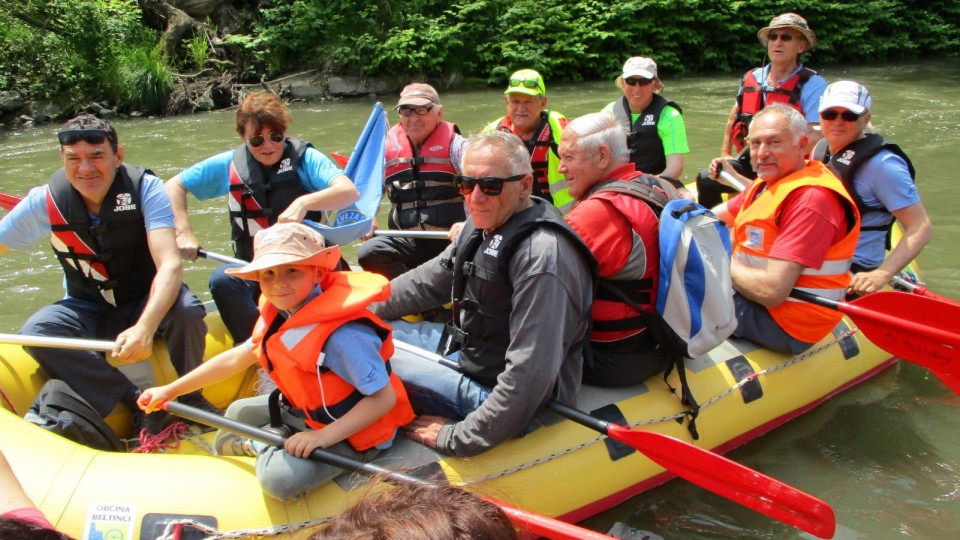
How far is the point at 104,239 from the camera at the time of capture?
129 inches

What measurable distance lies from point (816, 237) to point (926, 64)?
14607 mm

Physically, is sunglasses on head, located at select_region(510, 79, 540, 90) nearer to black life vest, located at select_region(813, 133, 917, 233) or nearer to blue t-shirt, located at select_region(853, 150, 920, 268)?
black life vest, located at select_region(813, 133, 917, 233)

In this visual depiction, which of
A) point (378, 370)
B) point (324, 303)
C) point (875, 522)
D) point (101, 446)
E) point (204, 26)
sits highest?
point (204, 26)

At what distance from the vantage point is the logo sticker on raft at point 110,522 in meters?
2.46

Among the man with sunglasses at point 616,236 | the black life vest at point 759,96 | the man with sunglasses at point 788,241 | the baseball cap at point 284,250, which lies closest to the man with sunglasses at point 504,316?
the man with sunglasses at point 616,236

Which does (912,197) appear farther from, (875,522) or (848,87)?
(875,522)

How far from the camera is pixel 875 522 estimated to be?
3148 mm

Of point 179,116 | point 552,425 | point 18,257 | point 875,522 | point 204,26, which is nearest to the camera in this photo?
point 552,425

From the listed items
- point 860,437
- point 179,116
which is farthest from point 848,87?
point 179,116

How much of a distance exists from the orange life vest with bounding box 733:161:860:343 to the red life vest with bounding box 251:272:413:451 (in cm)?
174

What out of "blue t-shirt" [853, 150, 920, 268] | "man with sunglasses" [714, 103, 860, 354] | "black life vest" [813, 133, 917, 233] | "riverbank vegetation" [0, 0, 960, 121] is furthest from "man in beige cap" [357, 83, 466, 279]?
"riverbank vegetation" [0, 0, 960, 121]

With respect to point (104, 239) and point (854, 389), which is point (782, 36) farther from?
point (104, 239)

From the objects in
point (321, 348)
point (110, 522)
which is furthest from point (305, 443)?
point (110, 522)

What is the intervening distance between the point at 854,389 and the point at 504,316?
7.61 ft
